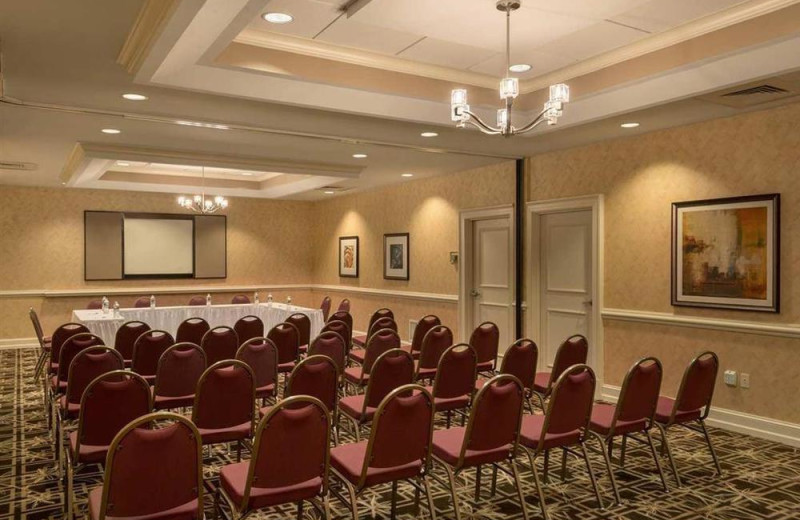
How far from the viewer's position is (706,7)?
14.0ft

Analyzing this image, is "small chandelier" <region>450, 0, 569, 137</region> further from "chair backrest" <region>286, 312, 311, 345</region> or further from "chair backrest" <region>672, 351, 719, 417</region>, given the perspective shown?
"chair backrest" <region>286, 312, 311, 345</region>

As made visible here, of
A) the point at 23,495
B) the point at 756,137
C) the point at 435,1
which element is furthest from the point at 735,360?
the point at 23,495

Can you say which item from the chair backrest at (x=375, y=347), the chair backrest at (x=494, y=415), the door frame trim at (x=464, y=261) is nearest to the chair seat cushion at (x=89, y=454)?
the chair backrest at (x=494, y=415)

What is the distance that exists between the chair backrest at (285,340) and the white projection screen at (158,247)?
664cm

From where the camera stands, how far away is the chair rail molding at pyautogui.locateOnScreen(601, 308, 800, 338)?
5.07 meters

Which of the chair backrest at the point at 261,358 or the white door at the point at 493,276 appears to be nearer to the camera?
the chair backrest at the point at 261,358

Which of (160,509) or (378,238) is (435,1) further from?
(378,238)

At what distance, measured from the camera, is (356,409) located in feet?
13.9

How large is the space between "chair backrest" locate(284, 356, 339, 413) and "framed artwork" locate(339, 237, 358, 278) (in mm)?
7863

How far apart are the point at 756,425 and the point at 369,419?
352cm

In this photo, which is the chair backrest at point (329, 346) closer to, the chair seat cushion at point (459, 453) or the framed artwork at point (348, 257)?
the chair seat cushion at point (459, 453)

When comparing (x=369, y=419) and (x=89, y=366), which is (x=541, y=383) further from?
(x=89, y=366)

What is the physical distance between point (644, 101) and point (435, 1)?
2068mm

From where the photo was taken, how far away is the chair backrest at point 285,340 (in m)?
6.01
